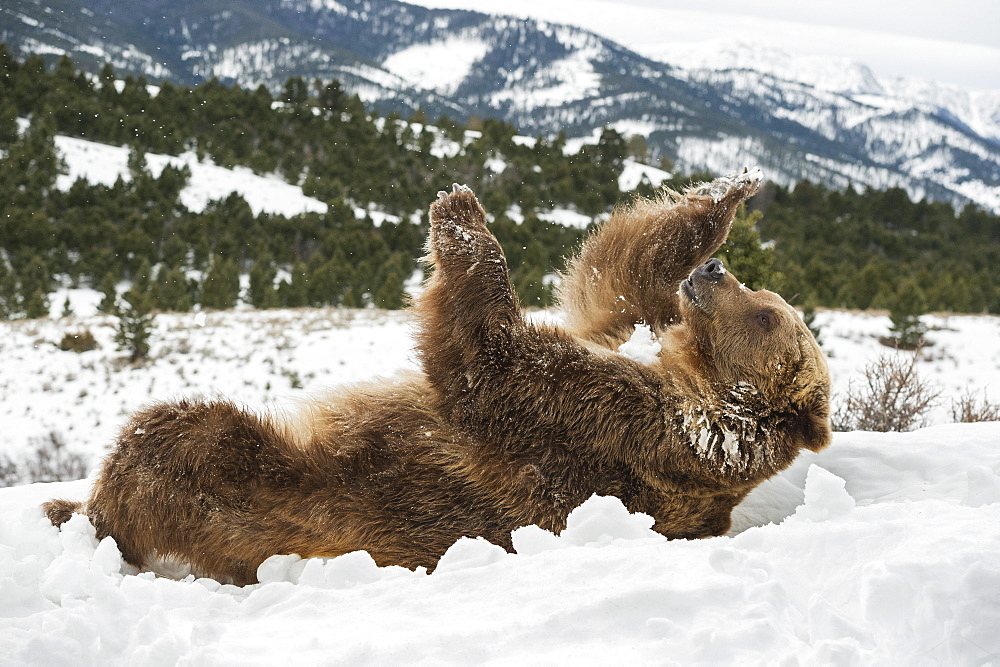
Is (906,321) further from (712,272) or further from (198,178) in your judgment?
(198,178)

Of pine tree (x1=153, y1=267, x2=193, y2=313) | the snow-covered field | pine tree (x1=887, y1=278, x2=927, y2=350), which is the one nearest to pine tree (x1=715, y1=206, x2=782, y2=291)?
the snow-covered field

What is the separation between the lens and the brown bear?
2775 mm

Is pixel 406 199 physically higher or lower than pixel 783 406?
lower

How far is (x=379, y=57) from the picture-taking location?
168 metres

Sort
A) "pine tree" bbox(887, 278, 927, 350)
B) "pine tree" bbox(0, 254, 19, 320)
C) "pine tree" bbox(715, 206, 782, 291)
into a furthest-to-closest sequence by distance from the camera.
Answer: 1. "pine tree" bbox(0, 254, 19, 320)
2. "pine tree" bbox(887, 278, 927, 350)
3. "pine tree" bbox(715, 206, 782, 291)

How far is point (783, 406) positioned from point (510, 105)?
20188cm

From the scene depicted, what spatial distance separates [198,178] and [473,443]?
112ft

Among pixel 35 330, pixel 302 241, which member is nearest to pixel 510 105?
pixel 302 241

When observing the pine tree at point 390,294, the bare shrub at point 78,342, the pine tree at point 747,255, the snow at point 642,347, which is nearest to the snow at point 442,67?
the pine tree at point 390,294

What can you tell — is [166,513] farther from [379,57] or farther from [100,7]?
[379,57]

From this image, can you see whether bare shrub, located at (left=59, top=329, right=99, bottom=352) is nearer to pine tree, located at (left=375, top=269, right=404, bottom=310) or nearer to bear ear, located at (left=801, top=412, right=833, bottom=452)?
pine tree, located at (left=375, top=269, right=404, bottom=310)

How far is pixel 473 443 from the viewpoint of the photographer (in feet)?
9.63

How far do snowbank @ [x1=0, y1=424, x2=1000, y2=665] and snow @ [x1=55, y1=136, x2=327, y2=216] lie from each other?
2995 centimetres

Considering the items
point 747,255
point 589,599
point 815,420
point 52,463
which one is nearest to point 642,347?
point 815,420
